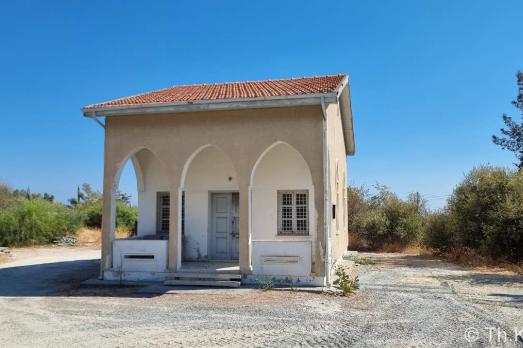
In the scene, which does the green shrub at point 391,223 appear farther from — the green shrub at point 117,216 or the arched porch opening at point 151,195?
the green shrub at point 117,216

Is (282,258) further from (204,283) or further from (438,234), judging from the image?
(438,234)

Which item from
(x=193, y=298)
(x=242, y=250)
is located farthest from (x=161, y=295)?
(x=242, y=250)

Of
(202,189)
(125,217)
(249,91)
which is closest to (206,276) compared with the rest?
(202,189)

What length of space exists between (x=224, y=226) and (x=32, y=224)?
15.9 metres

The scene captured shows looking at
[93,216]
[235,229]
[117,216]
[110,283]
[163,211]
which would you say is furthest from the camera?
[93,216]

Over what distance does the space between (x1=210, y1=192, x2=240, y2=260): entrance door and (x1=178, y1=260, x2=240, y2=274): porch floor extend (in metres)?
0.54

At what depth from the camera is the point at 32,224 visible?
2484cm

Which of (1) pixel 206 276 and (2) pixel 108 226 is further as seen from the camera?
(2) pixel 108 226

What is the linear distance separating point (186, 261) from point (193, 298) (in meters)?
4.15

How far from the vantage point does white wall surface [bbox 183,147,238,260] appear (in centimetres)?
1394

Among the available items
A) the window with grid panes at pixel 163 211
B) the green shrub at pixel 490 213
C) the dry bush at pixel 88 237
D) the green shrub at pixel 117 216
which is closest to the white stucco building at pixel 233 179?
the window with grid panes at pixel 163 211

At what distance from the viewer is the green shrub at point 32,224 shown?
24.2 meters

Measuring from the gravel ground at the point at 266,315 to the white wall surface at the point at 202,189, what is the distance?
359 centimetres

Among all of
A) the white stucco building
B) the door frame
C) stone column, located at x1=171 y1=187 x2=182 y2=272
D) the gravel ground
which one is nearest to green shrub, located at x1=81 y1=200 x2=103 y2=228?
the white stucco building
